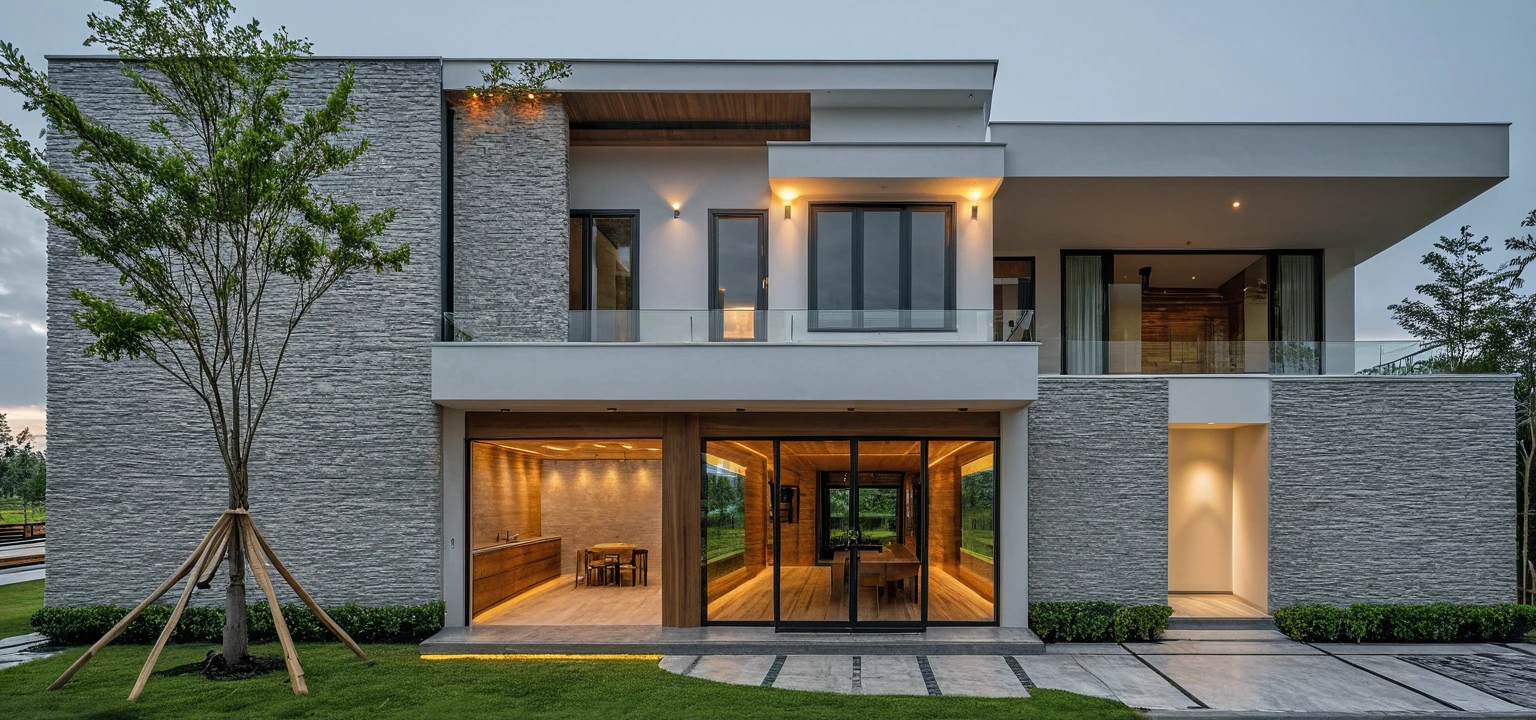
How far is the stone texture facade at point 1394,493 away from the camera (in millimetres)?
11070

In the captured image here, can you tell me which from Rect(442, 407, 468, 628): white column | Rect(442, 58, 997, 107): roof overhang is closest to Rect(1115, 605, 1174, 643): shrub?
Rect(442, 58, 997, 107): roof overhang

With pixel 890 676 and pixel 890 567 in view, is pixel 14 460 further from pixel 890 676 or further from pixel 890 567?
pixel 890 676

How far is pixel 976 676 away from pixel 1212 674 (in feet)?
8.96

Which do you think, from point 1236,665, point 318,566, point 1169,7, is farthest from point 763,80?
point 1169,7

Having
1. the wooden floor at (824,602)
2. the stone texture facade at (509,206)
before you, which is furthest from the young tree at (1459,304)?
the stone texture facade at (509,206)

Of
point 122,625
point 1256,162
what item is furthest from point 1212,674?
point 122,625

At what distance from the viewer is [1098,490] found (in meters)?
11.1

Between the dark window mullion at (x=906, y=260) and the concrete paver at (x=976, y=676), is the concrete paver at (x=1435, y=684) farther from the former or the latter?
the dark window mullion at (x=906, y=260)

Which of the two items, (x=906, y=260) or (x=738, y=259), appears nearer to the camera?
(x=906, y=260)

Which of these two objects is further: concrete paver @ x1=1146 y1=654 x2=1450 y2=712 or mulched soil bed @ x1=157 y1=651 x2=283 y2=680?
mulched soil bed @ x1=157 y1=651 x2=283 y2=680

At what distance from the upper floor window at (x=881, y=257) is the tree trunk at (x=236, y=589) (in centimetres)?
726

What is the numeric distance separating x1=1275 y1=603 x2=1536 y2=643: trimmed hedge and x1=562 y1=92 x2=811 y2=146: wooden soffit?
9969 mm

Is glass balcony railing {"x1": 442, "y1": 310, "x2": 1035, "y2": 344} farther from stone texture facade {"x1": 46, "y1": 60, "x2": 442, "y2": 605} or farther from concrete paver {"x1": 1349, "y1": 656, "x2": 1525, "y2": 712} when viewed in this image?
concrete paver {"x1": 1349, "y1": 656, "x2": 1525, "y2": 712}

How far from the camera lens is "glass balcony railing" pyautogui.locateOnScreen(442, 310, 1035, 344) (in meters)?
10.4
